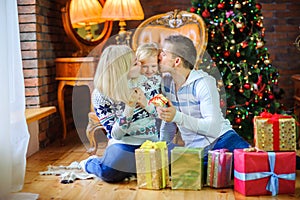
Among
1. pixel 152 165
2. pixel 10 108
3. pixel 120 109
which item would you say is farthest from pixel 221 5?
pixel 10 108

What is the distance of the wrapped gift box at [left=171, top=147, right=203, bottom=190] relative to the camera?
115 inches

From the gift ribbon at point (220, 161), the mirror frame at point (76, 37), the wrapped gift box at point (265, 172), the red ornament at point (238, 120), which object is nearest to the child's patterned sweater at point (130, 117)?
the gift ribbon at point (220, 161)

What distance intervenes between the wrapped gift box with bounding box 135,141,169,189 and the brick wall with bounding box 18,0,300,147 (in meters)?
1.48

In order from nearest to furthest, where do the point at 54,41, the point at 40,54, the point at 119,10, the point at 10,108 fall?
the point at 10,108 < the point at 40,54 < the point at 119,10 < the point at 54,41

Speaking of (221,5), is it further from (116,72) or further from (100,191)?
(100,191)

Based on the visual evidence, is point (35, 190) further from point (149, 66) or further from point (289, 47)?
point (289, 47)

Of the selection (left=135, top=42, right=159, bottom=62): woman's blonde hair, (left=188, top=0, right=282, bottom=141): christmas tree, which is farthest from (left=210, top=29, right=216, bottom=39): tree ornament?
(left=135, top=42, right=159, bottom=62): woman's blonde hair

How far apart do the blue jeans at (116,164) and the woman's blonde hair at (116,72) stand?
0.36 metres

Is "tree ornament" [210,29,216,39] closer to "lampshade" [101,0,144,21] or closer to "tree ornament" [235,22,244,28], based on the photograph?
"tree ornament" [235,22,244,28]

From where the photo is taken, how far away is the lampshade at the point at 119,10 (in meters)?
4.51

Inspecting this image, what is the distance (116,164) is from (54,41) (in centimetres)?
190

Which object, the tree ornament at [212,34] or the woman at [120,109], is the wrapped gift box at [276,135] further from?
the tree ornament at [212,34]

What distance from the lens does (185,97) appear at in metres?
2.93

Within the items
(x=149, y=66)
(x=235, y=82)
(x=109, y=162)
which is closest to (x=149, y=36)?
(x=149, y=66)
